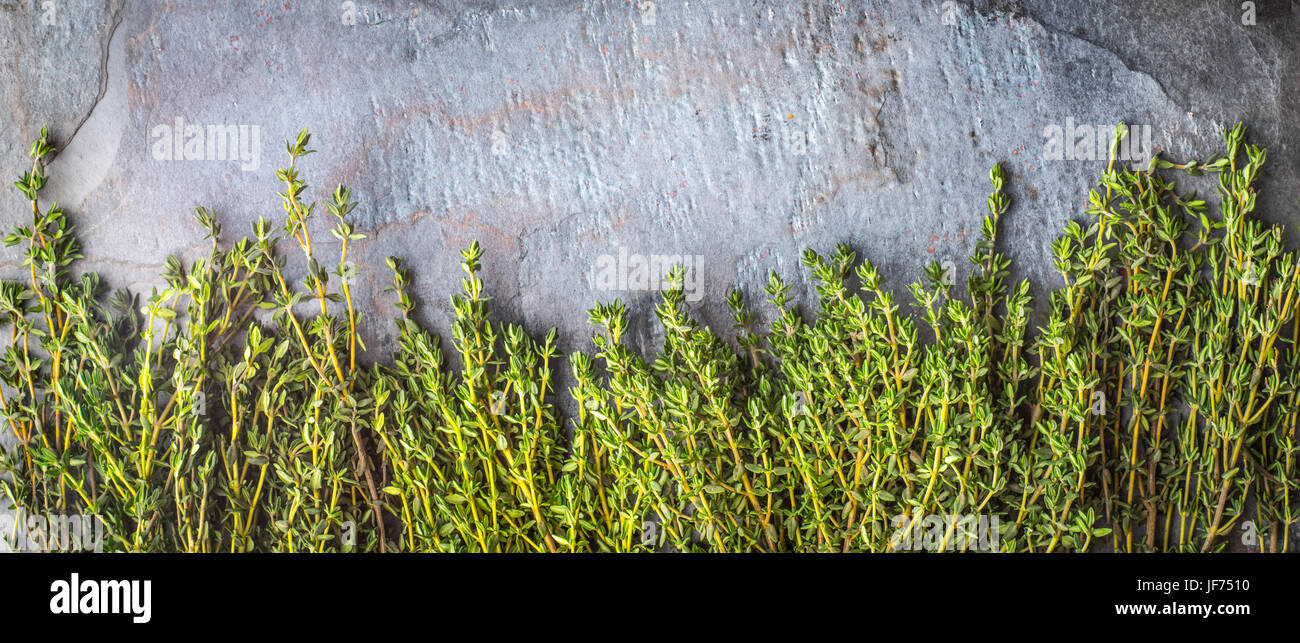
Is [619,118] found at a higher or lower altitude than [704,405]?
higher

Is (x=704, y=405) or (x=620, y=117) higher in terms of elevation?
(x=620, y=117)

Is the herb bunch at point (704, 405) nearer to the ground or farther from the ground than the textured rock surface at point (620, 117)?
nearer to the ground

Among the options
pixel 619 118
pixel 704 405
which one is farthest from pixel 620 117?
pixel 704 405

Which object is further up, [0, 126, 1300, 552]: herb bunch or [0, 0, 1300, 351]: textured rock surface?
[0, 0, 1300, 351]: textured rock surface

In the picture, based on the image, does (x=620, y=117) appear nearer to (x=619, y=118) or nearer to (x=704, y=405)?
(x=619, y=118)

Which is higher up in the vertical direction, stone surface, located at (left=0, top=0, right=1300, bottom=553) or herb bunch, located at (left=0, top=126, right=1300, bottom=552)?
stone surface, located at (left=0, top=0, right=1300, bottom=553)

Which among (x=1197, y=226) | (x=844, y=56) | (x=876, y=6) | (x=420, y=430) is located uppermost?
(x=876, y=6)

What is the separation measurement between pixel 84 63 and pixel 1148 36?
2515mm

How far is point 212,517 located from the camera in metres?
1.83

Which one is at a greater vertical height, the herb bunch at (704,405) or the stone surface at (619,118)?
the stone surface at (619,118)

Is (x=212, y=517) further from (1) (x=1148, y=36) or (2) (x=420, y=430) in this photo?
(1) (x=1148, y=36)
